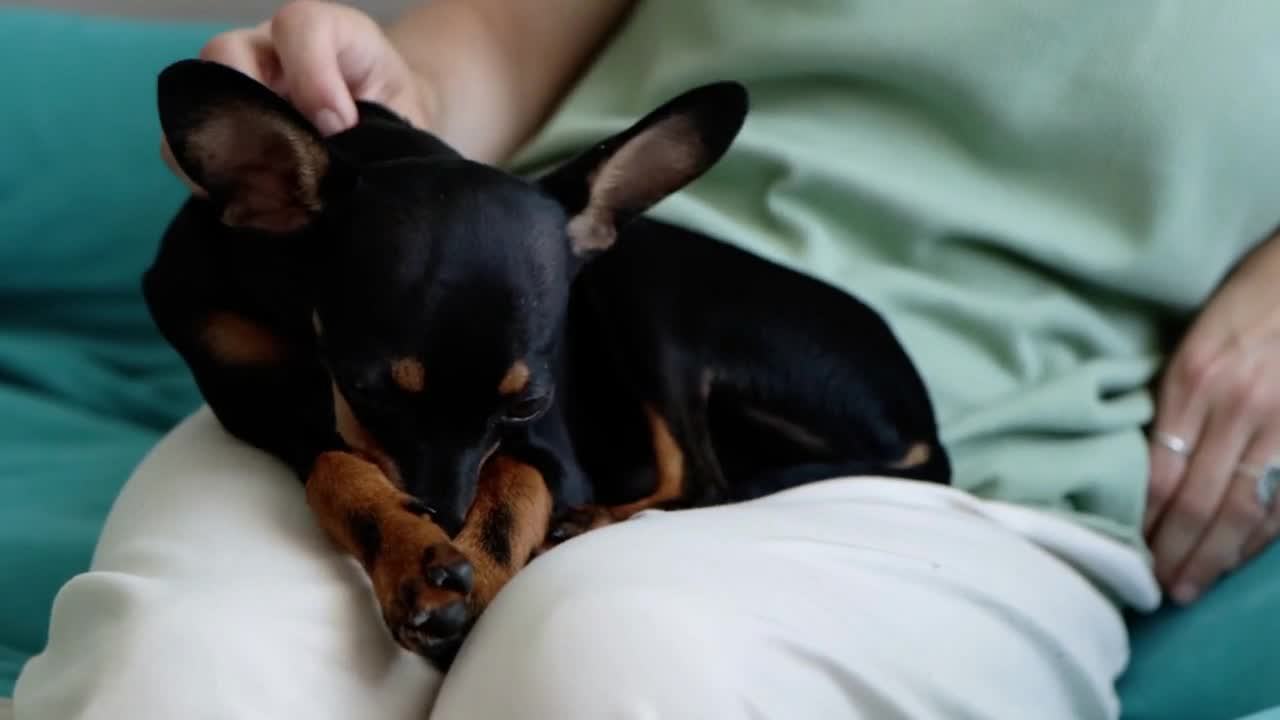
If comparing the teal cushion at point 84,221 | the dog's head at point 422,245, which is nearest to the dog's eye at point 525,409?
the dog's head at point 422,245

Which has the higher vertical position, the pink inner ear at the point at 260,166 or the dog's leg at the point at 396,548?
the pink inner ear at the point at 260,166

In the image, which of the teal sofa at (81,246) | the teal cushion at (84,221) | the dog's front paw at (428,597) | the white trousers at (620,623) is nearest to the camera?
the white trousers at (620,623)

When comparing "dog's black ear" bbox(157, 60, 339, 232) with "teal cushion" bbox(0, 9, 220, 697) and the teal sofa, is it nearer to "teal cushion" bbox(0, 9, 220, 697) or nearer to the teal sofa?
the teal sofa

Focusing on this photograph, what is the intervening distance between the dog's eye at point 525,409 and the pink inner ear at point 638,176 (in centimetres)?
14

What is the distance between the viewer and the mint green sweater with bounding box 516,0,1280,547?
1183mm

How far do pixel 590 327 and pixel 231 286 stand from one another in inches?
12.8

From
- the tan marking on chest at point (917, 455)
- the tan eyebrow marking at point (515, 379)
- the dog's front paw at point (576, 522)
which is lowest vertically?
the dog's front paw at point (576, 522)

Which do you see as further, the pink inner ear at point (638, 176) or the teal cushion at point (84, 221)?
the teal cushion at point (84, 221)

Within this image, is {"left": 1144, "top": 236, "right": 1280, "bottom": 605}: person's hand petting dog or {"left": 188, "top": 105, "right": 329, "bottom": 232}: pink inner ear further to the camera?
{"left": 1144, "top": 236, "right": 1280, "bottom": 605}: person's hand petting dog

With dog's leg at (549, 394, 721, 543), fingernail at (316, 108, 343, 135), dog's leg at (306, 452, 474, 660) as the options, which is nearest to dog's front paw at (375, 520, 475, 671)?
dog's leg at (306, 452, 474, 660)

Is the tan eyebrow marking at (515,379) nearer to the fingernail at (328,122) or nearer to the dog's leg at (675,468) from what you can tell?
the dog's leg at (675,468)

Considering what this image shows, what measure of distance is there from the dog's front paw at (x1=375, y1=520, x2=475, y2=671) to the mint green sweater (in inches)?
18.9

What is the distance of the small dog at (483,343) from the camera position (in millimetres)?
949

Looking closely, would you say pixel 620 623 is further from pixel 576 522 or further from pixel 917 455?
pixel 917 455
